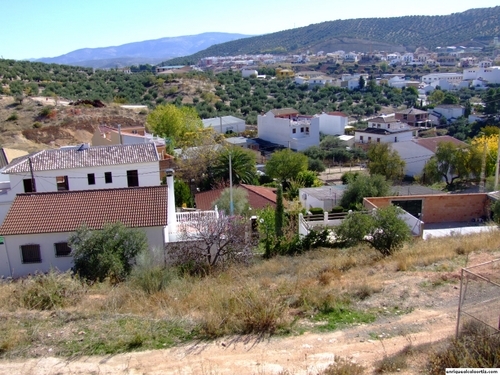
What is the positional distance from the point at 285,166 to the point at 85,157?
53.5 ft

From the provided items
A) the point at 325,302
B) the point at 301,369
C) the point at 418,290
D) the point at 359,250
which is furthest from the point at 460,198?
the point at 301,369

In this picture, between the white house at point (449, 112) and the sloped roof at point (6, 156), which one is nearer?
the sloped roof at point (6, 156)

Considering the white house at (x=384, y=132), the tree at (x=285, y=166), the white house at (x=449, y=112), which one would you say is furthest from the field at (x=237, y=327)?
the white house at (x=449, y=112)

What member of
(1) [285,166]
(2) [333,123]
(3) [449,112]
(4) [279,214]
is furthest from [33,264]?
(3) [449,112]

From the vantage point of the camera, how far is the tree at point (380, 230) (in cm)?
1515

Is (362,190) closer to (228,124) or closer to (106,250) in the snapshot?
(106,250)

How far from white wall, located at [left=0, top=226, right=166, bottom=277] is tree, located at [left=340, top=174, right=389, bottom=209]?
13.7 meters

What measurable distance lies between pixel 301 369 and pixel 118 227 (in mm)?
9342

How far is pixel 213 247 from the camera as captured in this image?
16.4m

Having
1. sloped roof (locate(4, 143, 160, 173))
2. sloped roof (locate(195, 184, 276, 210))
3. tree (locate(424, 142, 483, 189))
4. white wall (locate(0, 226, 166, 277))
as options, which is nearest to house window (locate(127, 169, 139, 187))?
sloped roof (locate(4, 143, 160, 173))

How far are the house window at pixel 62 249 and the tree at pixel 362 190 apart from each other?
15370 mm

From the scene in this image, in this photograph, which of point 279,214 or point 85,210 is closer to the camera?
point 85,210

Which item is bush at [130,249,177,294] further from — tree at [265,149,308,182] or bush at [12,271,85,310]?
tree at [265,149,308,182]

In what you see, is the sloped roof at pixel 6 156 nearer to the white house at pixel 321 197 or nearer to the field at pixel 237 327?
the white house at pixel 321 197
